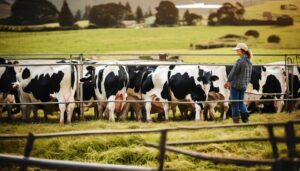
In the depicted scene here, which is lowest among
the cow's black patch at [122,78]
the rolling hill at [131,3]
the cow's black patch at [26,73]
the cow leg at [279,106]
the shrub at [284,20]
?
the cow leg at [279,106]

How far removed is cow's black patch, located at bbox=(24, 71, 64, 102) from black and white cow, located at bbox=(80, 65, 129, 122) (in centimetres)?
69

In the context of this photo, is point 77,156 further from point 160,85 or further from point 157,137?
point 160,85

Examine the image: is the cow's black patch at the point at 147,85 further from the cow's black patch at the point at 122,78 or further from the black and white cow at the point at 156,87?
the cow's black patch at the point at 122,78

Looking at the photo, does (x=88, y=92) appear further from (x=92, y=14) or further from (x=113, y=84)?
(x=92, y=14)

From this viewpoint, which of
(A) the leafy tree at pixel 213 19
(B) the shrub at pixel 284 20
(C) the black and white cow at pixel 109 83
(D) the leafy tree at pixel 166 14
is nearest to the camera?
(C) the black and white cow at pixel 109 83

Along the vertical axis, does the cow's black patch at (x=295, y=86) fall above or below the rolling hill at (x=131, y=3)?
below

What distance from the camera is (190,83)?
45.2ft

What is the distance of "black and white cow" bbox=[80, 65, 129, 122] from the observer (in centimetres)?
1354

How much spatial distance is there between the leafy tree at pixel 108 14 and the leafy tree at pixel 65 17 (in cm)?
148

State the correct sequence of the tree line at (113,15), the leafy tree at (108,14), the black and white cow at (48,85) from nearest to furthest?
the black and white cow at (48,85) → the tree line at (113,15) → the leafy tree at (108,14)

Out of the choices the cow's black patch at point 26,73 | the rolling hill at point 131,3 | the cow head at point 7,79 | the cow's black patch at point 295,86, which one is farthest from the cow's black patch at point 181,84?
the rolling hill at point 131,3

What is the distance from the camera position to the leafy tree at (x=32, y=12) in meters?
33.4

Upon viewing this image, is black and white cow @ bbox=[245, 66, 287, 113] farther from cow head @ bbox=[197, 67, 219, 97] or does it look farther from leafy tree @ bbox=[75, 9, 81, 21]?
leafy tree @ bbox=[75, 9, 81, 21]

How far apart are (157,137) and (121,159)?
100 centimetres
